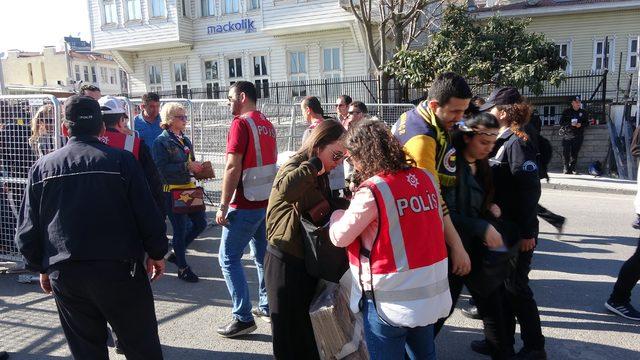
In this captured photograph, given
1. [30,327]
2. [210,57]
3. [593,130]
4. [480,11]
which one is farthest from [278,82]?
[30,327]

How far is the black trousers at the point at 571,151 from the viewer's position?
13305mm

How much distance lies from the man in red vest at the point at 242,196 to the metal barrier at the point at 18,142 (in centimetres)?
221

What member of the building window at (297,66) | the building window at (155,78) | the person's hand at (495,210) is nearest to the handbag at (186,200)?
the person's hand at (495,210)

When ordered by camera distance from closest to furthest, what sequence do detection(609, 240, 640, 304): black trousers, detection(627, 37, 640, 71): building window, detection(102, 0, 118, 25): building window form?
detection(609, 240, 640, 304): black trousers, detection(627, 37, 640, 71): building window, detection(102, 0, 118, 25): building window

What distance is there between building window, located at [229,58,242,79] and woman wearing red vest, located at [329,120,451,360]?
20.6 m

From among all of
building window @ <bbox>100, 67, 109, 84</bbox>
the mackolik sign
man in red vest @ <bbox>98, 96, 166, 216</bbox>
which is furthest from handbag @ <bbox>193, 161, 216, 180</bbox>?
building window @ <bbox>100, 67, 109, 84</bbox>

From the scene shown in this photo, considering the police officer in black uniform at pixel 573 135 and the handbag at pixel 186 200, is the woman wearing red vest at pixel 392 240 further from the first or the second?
the police officer in black uniform at pixel 573 135

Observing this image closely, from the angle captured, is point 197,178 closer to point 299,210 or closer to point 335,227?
point 299,210

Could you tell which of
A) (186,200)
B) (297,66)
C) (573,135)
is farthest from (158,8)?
(186,200)

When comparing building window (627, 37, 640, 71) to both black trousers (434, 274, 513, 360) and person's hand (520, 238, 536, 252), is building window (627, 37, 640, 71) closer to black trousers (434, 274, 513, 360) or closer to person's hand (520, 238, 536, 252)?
person's hand (520, 238, 536, 252)

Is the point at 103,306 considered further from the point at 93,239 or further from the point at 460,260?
the point at 460,260

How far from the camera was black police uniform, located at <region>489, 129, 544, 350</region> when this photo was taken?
10.6 feet

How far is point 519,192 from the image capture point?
3242mm

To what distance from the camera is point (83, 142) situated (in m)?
2.62
